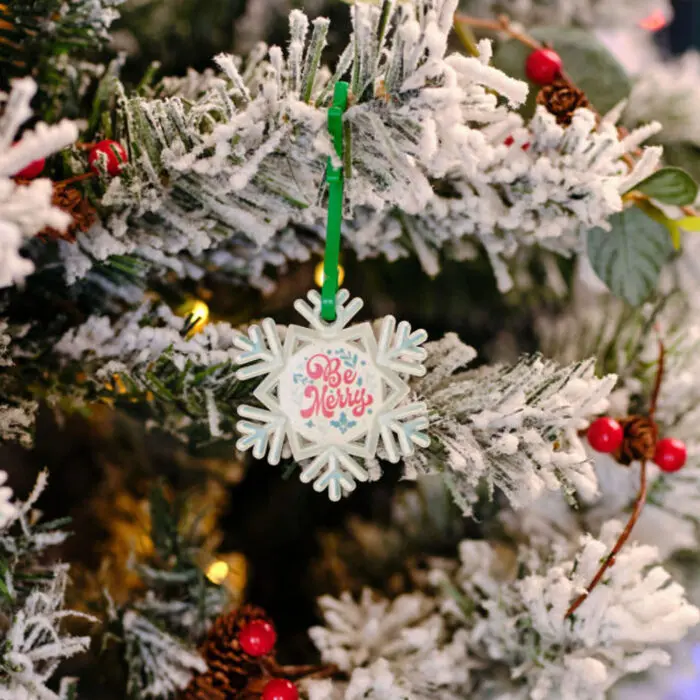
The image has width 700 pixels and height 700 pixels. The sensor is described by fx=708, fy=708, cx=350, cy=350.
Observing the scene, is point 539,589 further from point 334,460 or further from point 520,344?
point 520,344

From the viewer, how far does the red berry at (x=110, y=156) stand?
0.40 meters

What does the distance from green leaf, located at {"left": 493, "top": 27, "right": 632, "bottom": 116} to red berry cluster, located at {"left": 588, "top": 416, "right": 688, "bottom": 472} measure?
0.78ft

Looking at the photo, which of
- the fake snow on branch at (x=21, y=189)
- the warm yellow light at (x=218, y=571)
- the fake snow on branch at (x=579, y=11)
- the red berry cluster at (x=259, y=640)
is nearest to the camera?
the fake snow on branch at (x=21, y=189)

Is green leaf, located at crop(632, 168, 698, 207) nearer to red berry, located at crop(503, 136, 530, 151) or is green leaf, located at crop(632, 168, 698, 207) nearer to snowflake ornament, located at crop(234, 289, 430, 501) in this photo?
red berry, located at crop(503, 136, 530, 151)

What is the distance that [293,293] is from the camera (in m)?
0.65

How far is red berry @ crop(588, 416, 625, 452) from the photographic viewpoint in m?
0.50

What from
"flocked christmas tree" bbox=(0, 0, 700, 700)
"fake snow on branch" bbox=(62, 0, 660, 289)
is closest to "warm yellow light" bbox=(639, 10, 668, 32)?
"flocked christmas tree" bbox=(0, 0, 700, 700)

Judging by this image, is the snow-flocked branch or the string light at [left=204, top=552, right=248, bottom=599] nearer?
the snow-flocked branch

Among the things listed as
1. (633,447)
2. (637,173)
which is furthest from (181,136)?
(633,447)

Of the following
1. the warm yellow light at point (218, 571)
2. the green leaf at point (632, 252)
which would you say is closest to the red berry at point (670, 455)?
the green leaf at point (632, 252)

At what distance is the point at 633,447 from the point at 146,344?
1.14ft

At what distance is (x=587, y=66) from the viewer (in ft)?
1.79

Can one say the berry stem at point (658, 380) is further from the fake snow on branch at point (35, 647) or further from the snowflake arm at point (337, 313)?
the fake snow on branch at point (35, 647)

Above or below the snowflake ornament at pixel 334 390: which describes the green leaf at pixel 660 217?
above
